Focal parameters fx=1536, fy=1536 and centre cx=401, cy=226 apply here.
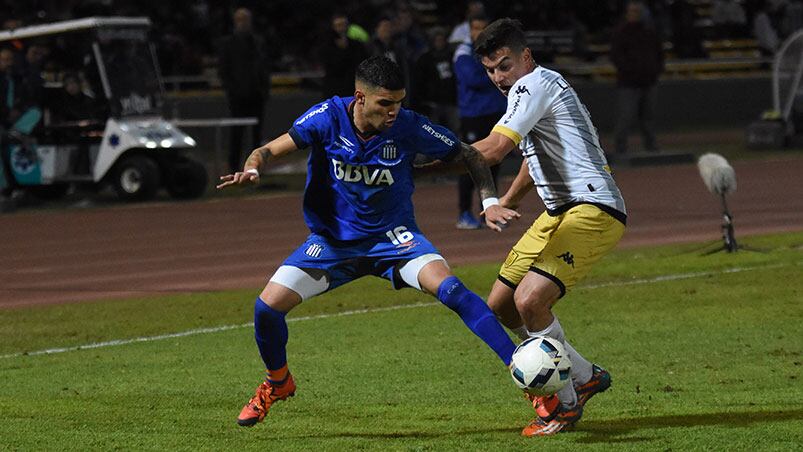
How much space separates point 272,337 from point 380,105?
1.25 metres

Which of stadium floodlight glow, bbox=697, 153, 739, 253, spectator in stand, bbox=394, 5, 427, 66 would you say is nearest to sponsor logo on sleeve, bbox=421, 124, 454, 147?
stadium floodlight glow, bbox=697, 153, 739, 253

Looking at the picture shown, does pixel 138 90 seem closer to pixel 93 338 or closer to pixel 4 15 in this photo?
pixel 4 15

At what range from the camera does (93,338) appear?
11.1 metres

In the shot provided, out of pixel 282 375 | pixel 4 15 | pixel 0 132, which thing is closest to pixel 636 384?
pixel 282 375

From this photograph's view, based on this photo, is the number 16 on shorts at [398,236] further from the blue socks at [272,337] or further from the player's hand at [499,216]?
the blue socks at [272,337]

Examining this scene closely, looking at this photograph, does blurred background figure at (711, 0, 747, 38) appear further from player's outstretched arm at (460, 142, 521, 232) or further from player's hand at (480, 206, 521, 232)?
player's hand at (480, 206, 521, 232)

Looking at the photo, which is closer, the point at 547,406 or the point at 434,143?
the point at 547,406

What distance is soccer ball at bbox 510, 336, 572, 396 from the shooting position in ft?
22.8

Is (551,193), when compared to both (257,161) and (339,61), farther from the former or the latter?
(339,61)

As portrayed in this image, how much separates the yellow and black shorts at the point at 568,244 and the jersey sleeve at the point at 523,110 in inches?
19.0

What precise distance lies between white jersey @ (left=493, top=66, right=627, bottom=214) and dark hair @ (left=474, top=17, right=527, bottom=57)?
0.17 m

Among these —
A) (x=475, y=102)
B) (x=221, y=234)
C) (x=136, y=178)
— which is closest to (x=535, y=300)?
(x=475, y=102)

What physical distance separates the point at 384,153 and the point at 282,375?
1.20m

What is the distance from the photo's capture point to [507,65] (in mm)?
7566
